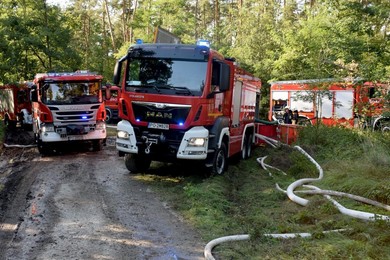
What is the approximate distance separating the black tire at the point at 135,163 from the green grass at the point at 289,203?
1.55 ft

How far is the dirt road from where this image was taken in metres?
4.85

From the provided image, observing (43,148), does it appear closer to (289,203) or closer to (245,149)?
(245,149)

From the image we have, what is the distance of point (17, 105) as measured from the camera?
22.6m

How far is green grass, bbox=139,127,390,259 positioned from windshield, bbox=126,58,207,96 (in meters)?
2.05

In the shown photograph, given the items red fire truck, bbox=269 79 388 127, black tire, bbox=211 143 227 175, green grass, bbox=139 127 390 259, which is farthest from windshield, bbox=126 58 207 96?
red fire truck, bbox=269 79 388 127

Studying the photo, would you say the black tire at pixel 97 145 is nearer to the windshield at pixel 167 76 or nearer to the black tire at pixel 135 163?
the black tire at pixel 135 163

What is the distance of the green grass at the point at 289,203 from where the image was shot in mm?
4703

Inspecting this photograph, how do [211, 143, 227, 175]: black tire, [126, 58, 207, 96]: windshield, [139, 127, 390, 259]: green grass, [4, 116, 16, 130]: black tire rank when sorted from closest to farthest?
[139, 127, 390, 259]: green grass
[126, 58, 207, 96]: windshield
[211, 143, 227, 175]: black tire
[4, 116, 16, 130]: black tire

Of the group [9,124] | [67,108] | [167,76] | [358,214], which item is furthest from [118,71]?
[9,124]

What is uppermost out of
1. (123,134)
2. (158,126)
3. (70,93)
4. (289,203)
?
(70,93)

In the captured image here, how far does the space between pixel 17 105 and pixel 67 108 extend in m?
12.1

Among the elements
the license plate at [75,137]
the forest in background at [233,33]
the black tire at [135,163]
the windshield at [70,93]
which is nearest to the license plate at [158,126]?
the black tire at [135,163]

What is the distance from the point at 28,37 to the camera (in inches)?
933

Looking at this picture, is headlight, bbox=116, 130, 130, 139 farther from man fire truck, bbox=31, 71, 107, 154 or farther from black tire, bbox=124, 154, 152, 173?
man fire truck, bbox=31, 71, 107, 154
